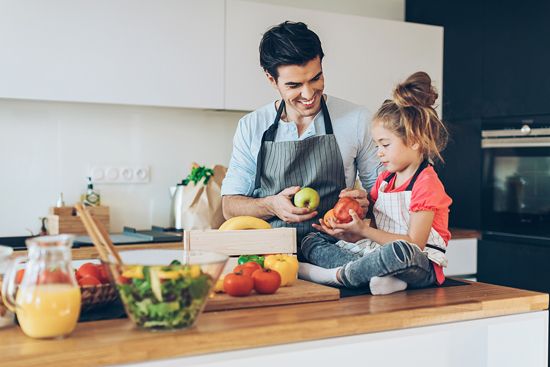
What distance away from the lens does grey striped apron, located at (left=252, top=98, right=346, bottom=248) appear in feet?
6.83

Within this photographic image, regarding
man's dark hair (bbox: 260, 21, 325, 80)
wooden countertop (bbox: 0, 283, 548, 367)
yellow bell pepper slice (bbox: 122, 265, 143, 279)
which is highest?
man's dark hair (bbox: 260, 21, 325, 80)

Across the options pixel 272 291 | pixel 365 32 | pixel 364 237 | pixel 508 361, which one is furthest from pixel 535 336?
pixel 365 32

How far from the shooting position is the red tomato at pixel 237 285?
1.51 metres

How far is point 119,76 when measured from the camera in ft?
10.1

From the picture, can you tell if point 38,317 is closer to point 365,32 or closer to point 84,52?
point 84,52

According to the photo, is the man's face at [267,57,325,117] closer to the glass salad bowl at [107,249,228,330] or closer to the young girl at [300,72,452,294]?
the young girl at [300,72,452,294]

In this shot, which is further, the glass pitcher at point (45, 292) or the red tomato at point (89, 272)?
the red tomato at point (89, 272)

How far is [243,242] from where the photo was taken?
1.72 metres

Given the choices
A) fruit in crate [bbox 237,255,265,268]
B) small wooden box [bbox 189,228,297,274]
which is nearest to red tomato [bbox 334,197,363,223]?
small wooden box [bbox 189,228,297,274]

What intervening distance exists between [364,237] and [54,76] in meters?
1.74

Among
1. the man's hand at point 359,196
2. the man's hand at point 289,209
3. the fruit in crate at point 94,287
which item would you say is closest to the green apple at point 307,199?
the man's hand at point 289,209

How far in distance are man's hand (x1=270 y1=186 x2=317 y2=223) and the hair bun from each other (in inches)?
14.8

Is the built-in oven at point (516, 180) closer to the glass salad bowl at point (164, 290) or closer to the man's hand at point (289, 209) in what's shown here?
the man's hand at point (289, 209)

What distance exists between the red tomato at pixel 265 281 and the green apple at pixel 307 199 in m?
0.42
